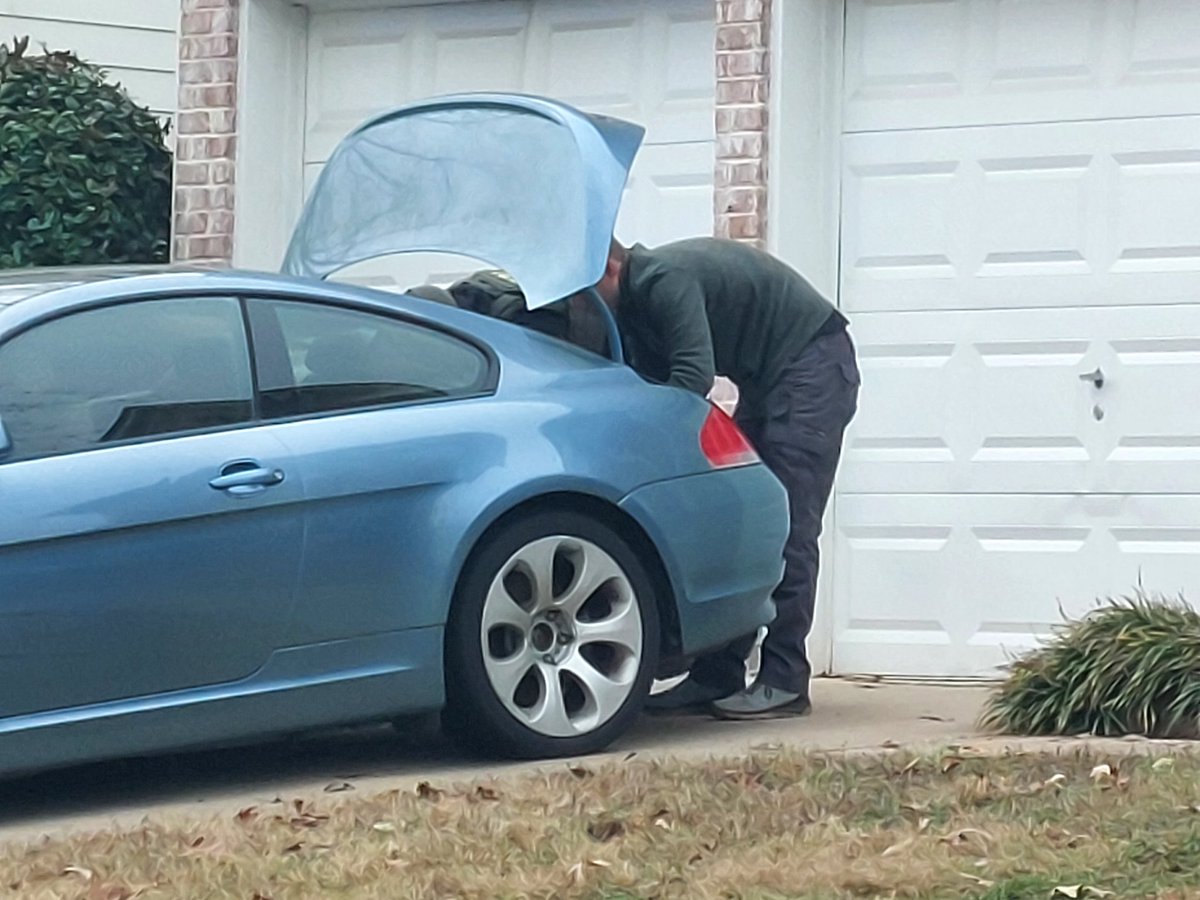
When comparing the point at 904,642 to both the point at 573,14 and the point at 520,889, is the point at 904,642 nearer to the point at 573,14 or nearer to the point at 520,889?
the point at 573,14

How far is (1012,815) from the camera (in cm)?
539

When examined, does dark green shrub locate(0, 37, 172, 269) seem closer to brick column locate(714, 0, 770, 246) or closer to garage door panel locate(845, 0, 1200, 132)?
brick column locate(714, 0, 770, 246)

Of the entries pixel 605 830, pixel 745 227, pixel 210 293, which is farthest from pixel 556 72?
pixel 605 830

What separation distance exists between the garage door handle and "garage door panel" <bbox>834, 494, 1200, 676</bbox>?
3.39 meters

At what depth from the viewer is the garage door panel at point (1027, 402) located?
8688 millimetres

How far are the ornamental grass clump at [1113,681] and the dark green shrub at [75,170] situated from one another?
4177mm

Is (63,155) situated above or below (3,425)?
above

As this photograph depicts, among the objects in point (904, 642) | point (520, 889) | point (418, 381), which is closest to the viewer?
point (520, 889)

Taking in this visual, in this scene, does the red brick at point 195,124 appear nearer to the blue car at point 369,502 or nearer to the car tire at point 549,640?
the blue car at point 369,502

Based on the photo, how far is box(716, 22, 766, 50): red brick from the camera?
9039 mm

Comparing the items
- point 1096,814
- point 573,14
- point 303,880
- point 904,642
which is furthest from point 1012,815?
point 573,14

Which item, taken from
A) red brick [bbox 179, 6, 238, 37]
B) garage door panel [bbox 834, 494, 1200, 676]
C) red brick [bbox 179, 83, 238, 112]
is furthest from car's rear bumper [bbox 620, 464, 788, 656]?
red brick [bbox 179, 6, 238, 37]

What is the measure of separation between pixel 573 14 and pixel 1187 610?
375 cm

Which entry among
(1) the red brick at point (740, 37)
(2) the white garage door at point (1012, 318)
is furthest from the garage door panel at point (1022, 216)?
(1) the red brick at point (740, 37)
